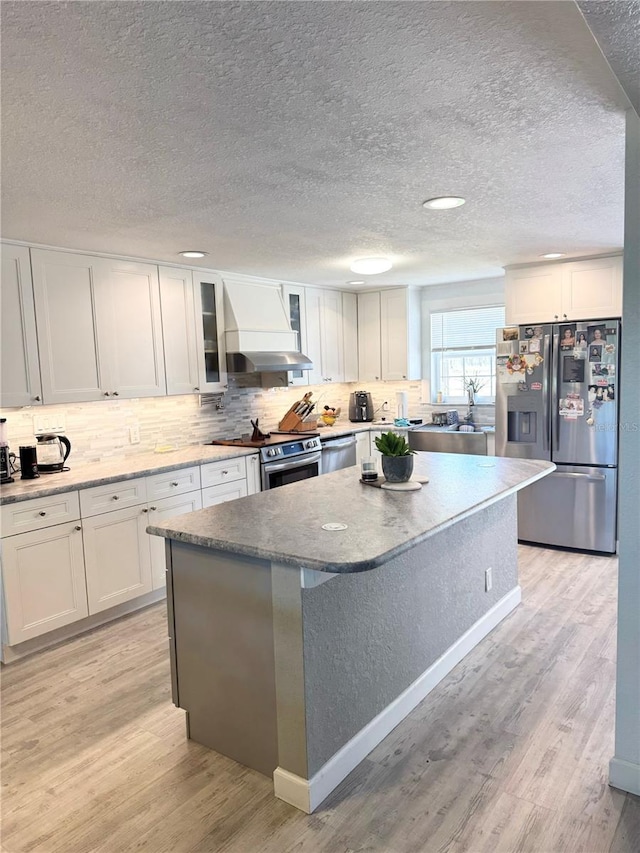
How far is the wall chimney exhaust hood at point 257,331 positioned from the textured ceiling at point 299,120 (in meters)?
1.30

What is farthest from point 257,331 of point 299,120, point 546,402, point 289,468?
point 299,120

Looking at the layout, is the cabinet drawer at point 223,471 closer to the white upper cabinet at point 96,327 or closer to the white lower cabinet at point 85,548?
the white lower cabinet at point 85,548

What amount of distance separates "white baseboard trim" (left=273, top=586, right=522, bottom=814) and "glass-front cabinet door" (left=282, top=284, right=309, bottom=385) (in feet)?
9.64

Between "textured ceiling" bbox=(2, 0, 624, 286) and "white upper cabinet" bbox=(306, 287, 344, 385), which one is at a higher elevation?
"textured ceiling" bbox=(2, 0, 624, 286)

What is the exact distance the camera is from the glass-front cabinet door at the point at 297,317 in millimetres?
5383

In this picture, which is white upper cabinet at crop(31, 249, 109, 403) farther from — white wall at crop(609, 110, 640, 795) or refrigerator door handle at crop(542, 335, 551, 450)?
refrigerator door handle at crop(542, 335, 551, 450)

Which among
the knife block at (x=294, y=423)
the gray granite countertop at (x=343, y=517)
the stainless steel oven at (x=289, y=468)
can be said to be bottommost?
the stainless steel oven at (x=289, y=468)

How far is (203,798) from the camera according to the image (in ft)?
6.81

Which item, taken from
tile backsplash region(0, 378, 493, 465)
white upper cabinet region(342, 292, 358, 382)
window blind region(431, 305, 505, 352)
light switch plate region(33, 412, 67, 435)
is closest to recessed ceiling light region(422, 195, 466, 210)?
Answer: tile backsplash region(0, 378, 493, 465)

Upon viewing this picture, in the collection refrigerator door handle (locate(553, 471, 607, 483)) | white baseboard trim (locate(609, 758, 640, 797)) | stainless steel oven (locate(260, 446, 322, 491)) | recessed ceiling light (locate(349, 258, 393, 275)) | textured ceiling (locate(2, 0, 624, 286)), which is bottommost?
white baseboard trim (locate(609, 758, 640, 797))

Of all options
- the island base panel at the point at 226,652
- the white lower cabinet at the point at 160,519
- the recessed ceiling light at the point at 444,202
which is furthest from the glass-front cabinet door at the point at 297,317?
the island base panel at the point at 226,652

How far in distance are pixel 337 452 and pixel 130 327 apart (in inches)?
87.2

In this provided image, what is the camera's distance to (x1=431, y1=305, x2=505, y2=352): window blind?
5739 mm

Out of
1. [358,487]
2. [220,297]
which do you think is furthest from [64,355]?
[358,487]
